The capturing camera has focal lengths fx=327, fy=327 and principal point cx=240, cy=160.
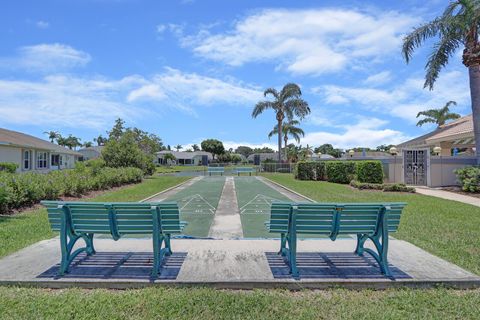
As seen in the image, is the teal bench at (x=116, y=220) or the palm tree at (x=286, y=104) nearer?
the teal bench at (x=116, y=220)

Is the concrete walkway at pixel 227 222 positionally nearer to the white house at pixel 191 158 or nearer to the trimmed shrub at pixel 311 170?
the trimmed shrub at pixel 311 170

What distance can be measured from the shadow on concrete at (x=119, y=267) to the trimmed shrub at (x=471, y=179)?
15.6m

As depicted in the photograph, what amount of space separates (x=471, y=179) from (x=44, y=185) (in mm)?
18318

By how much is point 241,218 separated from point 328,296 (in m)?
5.02

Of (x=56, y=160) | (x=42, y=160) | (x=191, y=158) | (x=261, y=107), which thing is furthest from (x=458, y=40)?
(x=191, y=158)

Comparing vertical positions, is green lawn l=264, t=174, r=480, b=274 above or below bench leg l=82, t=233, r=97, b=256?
below

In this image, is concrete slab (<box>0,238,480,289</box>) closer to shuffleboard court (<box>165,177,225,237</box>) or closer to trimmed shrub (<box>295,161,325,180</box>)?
shuffleboard court (<box>165,177,225,237</box>)

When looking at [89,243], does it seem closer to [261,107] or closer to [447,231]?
[447,231]

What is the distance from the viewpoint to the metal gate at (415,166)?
65.4 feet

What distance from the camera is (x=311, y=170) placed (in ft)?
79.4

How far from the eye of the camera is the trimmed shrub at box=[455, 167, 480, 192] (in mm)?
15266

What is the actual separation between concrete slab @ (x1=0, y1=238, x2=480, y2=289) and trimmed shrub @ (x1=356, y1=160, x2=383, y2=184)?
14.0 m

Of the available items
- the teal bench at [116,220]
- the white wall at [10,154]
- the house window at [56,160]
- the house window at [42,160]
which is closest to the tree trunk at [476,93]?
the teal bench at [116,220]

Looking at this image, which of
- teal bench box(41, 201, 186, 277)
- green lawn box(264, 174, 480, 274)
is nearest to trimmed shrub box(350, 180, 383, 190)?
green lawn box(264, 174, 480, 274)
